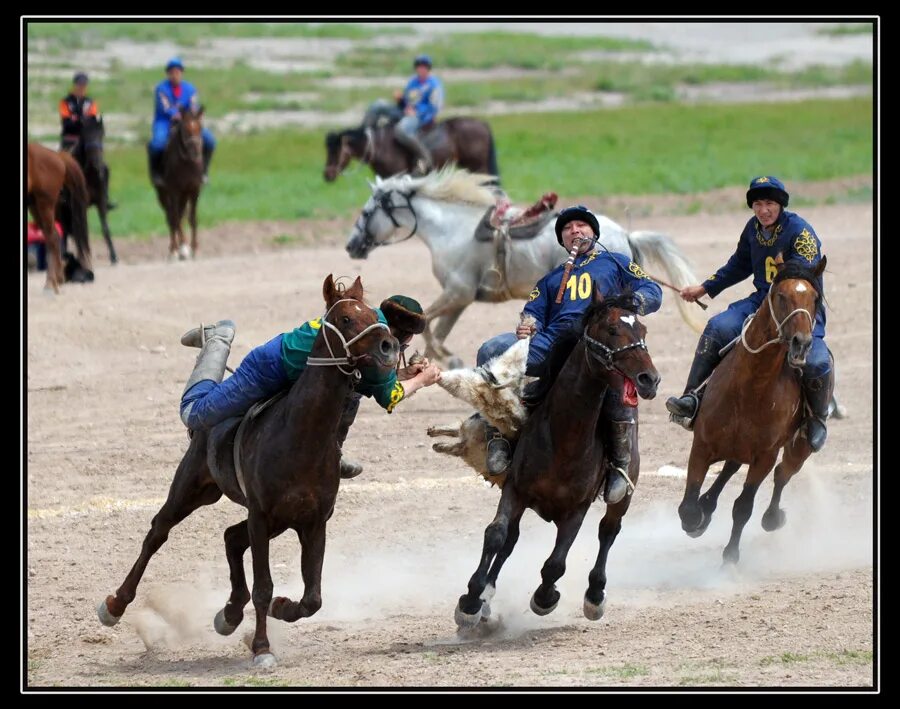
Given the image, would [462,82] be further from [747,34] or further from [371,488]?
[371,488]

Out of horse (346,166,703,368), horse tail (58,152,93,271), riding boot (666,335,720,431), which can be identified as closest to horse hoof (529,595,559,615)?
riding boot (666,335,720,431)

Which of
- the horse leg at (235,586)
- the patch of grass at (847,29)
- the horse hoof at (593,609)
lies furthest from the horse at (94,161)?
the patch of grass at (847,29)

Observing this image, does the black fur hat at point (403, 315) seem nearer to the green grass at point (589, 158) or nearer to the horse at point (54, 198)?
the horse at point (54, 198)

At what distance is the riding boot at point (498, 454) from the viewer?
9141 millimetres

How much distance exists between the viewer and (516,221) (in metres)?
15.3

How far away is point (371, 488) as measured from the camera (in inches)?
488

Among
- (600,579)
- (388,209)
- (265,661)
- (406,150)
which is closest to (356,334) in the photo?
(265,661)

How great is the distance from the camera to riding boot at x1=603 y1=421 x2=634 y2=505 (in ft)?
29.2

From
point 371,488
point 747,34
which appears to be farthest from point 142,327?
point 747,34

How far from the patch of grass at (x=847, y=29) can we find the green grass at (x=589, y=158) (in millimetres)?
15486

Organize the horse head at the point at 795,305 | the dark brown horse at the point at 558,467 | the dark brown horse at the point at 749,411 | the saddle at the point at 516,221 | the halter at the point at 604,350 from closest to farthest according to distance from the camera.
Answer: the halter at the point at 604,350 < the dark brown horse at the point at 558,467 < the horse head at the point at 795,305 < the dark brown horse at the point at 749,411 < the saddle at the point at 516,221

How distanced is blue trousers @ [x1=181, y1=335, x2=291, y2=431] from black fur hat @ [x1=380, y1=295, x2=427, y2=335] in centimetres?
68
